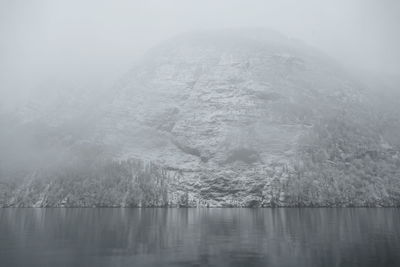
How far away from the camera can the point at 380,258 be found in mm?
41531

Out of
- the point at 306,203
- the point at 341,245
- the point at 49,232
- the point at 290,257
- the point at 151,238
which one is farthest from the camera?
the point at 306,203

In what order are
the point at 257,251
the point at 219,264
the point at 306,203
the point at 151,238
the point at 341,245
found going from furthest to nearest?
the point at 306,203 < the point at 151,238 < the point at 341,245 < the point at 257,251 < the point at 219,264

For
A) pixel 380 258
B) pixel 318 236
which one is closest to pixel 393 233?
pixel 318 236

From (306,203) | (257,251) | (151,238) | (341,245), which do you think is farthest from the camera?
(306,203)

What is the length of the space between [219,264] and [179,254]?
7776 millimetres

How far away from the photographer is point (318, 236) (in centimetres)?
6225

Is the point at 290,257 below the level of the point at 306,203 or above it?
above

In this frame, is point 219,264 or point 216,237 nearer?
point 219,264

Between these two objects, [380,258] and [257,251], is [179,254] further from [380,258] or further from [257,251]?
[380,258]

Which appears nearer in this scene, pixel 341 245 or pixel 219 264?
pixel 219 264

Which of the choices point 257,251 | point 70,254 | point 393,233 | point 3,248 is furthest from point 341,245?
point 3,248

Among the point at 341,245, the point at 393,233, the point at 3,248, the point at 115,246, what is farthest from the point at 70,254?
the point at 393,233

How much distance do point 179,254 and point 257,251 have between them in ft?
35.1

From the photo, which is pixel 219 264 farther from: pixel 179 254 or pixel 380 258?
pixel 380 258
